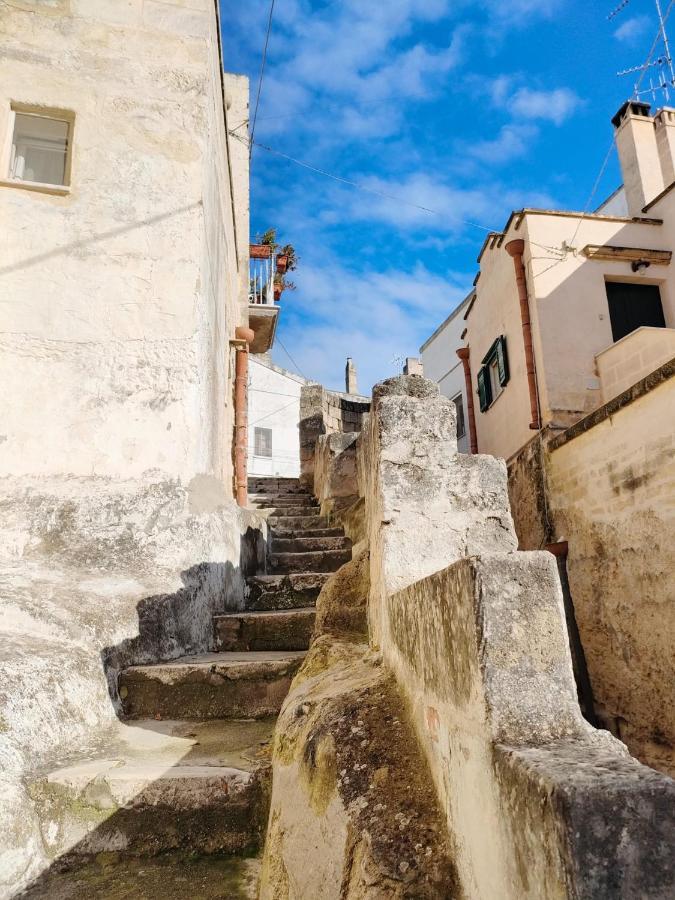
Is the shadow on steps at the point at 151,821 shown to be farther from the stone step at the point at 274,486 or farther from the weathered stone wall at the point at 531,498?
the stone step at the point at 274,486

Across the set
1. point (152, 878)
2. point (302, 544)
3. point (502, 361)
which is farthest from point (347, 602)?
point (502, 361)

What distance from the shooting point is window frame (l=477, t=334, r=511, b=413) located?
10.7 meters

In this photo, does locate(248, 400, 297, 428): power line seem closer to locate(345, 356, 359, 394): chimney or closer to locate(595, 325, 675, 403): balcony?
locate(345, 356, 359, 394): chimney

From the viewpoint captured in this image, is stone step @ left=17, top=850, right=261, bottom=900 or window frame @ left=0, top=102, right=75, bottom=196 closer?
stone step @ left=17, top=850, right=261, bottom=900

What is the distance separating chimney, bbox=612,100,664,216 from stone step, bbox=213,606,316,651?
10671mm

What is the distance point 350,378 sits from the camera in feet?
76.5

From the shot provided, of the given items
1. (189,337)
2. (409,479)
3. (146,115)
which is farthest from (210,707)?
(146,115)

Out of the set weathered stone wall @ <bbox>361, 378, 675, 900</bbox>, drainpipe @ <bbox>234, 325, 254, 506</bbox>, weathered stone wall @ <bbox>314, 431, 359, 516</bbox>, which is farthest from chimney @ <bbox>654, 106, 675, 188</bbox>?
weathered stone wall @ <bbox>361, 378, 675, 900</bbox>

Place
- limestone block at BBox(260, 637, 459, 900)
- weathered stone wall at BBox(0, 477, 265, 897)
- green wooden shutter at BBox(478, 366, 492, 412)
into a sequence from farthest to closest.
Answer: green wooden shutter at BBox(478, 366, 492, 412)
weathered stone wall at BBox(0, 477, 265, 897)
limestone block at BBox(260, 637, 459, 900)

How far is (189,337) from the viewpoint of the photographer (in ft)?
14.0

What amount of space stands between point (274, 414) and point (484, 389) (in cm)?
1158

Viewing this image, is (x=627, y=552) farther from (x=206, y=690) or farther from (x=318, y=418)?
(x=318, y=418)

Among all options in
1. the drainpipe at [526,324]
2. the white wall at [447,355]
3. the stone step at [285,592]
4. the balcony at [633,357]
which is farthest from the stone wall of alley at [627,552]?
the white wall at [447,355]

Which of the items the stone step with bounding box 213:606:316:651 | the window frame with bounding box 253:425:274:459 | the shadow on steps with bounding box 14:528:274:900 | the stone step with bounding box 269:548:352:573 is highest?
the window frame with bounding box 253:425:274:459
